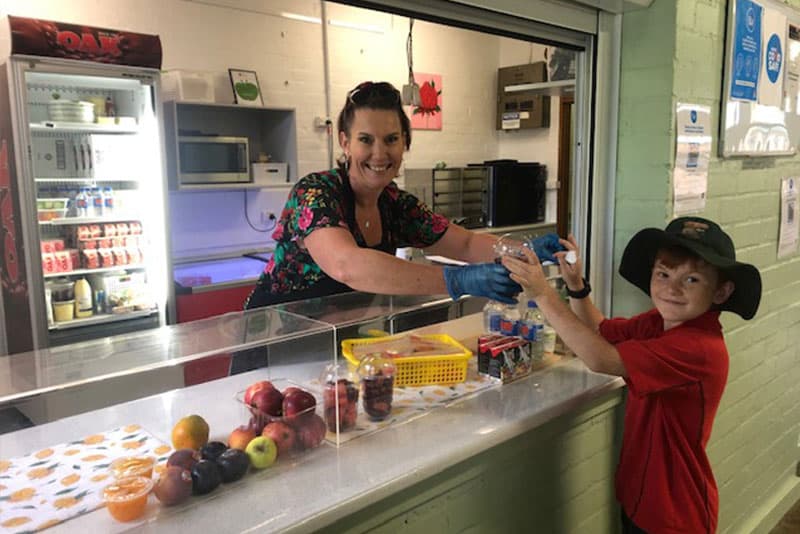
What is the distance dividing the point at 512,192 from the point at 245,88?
2.64 m

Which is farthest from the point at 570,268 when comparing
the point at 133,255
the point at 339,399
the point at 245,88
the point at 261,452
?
the point at 245,88

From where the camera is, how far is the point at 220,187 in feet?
14.9

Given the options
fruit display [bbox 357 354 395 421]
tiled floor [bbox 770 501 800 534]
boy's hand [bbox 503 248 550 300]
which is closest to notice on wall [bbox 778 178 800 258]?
tiled floor [bbox 770 501 800 534]

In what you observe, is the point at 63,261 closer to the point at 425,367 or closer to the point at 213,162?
the point at 213,162

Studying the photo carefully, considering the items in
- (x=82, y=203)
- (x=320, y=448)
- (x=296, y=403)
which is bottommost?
(x=320, y=448)

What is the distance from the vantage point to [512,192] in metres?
6.12

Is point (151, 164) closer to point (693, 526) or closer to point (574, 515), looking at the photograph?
point (574, 515)

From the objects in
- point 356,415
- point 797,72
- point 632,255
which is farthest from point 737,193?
point 356,415

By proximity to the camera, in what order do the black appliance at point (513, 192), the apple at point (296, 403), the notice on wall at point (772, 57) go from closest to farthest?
1. the apple at point (296, 403)
2. the notice on wall at point (772, 57)
3. the black appliance at point (513, 192)

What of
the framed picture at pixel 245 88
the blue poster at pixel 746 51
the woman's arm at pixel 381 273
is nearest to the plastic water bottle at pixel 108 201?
the framed picture at pixel 245 88

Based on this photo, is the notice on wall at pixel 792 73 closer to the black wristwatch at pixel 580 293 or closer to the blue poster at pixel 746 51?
the blue poster at pixel 746 51

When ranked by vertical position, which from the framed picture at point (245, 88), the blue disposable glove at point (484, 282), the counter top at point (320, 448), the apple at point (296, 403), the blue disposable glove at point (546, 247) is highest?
the framed picture at point (245, 88)

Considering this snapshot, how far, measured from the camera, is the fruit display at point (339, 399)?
1485 millimetres

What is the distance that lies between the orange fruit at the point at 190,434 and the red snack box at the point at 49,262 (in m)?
2.92
